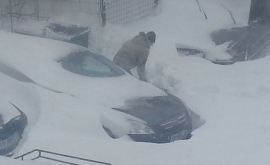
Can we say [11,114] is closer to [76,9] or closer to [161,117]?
[161,117]

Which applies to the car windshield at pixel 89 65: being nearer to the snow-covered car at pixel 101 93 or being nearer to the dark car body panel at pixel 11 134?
the snow-covered car at pixel 101 93

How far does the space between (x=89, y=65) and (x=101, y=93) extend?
2.54 feet

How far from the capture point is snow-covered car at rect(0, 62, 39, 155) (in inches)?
200

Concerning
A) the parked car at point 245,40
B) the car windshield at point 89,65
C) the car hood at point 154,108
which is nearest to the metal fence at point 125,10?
the parked car at point 245,40

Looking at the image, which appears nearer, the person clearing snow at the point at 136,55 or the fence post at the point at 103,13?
the person clearing snow at the point at 136,55

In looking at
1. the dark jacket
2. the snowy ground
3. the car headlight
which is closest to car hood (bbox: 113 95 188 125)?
the car headlight

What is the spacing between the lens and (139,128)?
6.00 m

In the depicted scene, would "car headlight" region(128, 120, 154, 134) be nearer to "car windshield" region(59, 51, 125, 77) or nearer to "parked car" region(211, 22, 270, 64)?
"car windshield" region(59, 51, 125, 77)

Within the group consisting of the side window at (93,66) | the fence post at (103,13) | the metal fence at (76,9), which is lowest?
the metal fence at (76,9)

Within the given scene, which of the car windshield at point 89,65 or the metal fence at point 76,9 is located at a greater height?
the car windshield at point 89,65

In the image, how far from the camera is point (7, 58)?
6.79 metres

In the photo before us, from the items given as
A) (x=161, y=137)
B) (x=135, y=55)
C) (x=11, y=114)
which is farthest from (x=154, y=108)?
(x=11, y=114)

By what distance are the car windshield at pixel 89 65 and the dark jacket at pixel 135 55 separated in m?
0.55

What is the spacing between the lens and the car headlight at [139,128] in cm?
594
